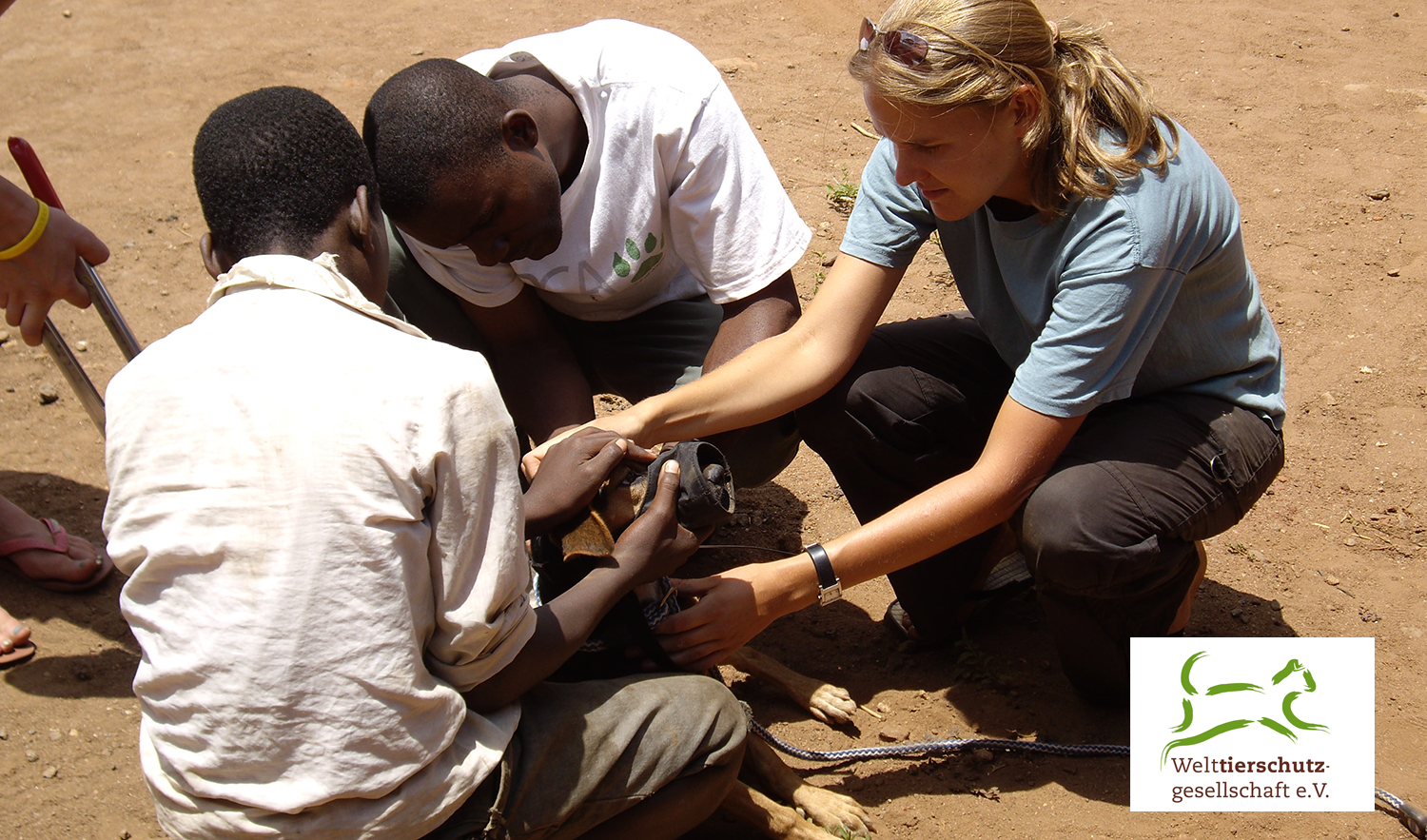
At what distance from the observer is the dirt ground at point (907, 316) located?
251 cm

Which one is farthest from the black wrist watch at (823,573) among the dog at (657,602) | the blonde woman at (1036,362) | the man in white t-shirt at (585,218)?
the man in white t-shirt at (585,218)

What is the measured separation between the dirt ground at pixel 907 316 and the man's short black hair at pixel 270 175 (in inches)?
10.2

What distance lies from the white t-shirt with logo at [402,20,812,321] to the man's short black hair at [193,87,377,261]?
109 cm

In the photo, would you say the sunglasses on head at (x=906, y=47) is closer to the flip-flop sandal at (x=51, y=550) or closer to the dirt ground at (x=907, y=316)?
the dirt ground at (x=907, y=316)

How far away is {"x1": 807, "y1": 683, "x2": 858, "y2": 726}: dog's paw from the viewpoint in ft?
8.58

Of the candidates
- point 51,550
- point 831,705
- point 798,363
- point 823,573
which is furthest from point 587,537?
point 51,550

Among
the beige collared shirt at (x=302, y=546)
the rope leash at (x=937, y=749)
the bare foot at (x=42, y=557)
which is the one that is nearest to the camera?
the beige collared shirt at (x=302, y=546)

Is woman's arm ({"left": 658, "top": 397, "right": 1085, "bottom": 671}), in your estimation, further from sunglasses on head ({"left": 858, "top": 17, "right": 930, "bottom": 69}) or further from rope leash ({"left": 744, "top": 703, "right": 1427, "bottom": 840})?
sunglasses on head ({"left": 858, "top": 17, "right": 930, "bottom": 69})

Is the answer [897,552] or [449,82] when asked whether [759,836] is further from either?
[449,82]

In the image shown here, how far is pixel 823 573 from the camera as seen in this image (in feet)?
7.45

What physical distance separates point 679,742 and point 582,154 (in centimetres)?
156

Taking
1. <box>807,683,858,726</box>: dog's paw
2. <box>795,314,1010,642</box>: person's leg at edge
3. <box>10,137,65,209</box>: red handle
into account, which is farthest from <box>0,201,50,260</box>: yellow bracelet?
<box>807,683,858,726</box>: dog's paw

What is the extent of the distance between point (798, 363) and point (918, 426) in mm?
Answer: 321

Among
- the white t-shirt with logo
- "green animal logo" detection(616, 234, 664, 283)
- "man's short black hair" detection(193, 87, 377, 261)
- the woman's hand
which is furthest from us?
"green animal logo" detection(616, 234, 664, 283)
